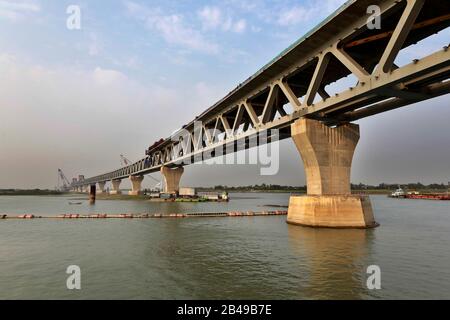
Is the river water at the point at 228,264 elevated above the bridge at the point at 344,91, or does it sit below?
below

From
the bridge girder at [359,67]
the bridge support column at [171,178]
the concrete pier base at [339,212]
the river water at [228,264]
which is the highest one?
the bridge girder at [359,67]

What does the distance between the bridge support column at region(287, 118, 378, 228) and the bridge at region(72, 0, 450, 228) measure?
0.10 metres

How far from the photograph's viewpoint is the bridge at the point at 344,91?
21.1m

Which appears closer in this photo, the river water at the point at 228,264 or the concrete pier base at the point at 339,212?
the river water at the point at 228,264

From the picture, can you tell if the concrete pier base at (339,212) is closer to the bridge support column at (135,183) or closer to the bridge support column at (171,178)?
the bridge support column at (171,178)

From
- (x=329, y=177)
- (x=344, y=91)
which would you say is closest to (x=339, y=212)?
(x=329, y=177)

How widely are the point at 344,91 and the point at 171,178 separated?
85.1 m

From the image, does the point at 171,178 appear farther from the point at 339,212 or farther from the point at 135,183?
the point at 339,212

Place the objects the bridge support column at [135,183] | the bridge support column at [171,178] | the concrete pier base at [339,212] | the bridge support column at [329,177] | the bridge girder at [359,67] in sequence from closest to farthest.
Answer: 1. the bridge girder at [359,67]
2. the concrete pier base at [339,212]
3. the bridge support column at [329,177]
4. the bridge support column at [171,178]
5. the bridge support column at [135,183]

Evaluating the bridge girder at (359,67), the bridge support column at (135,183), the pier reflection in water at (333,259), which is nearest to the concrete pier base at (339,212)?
the pier reflection in water at (333,259)

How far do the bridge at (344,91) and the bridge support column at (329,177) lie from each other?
0.32 feet

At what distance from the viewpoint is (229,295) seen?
12.6 m
